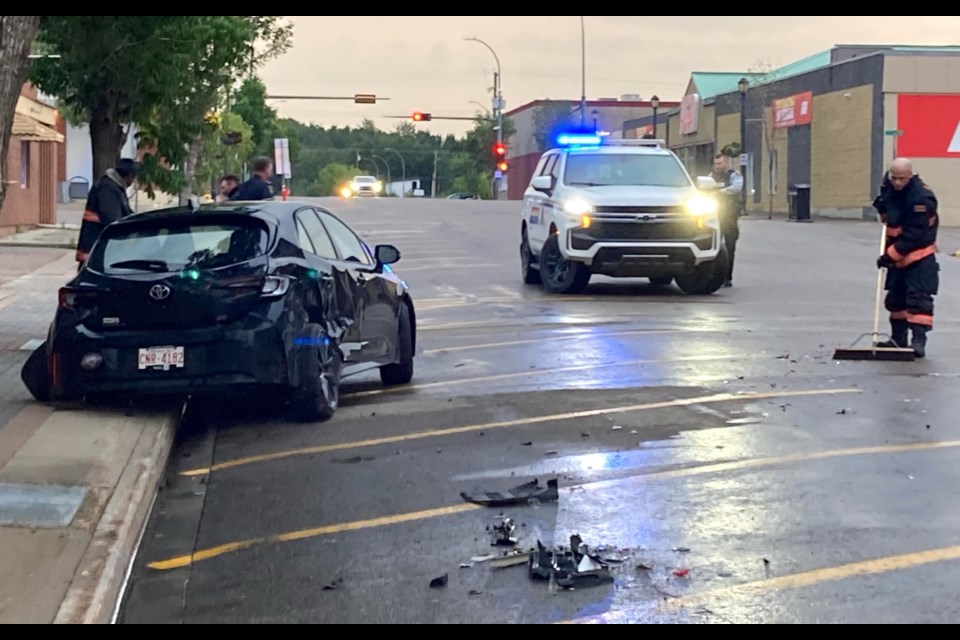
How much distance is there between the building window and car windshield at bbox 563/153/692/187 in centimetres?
1908

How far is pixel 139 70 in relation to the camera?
601 inches

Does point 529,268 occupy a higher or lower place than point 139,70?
lower

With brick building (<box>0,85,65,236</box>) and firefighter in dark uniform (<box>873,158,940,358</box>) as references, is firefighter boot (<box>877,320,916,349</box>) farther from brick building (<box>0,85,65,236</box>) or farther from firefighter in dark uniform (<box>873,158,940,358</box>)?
brick building (<box>0,85,65,236</box>)

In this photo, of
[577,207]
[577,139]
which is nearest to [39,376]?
[577,207]

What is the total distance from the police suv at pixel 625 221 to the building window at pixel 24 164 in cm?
1841

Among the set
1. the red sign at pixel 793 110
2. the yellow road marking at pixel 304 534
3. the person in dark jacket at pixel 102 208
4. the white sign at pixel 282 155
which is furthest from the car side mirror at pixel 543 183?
the red sign at pixel 793 110

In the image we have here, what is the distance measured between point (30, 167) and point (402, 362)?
2628 centimetres

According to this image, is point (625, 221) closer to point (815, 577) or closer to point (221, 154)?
point (815, 577)

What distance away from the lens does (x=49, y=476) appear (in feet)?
24.9

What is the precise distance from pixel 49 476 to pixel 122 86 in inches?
354

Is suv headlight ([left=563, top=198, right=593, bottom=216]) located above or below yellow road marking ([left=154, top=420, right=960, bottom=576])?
above

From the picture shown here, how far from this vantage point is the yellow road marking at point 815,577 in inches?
216

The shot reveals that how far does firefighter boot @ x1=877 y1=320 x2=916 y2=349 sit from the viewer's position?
1256cm

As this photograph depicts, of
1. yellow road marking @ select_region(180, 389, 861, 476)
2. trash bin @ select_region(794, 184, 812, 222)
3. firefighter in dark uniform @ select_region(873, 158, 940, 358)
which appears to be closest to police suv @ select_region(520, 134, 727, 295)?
firefighter in dark uniform @ select_region(873, 158, 940, 358)
